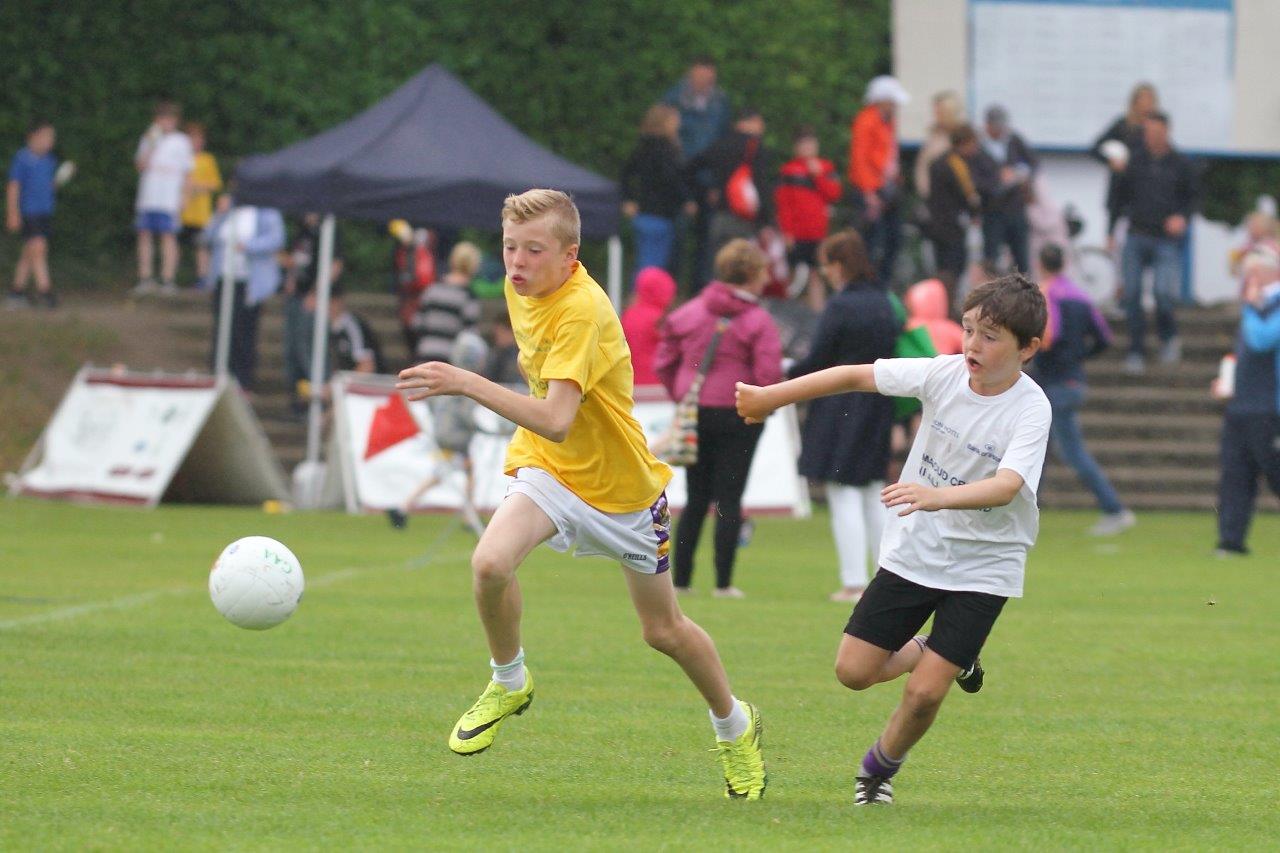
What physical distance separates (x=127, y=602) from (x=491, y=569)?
5.93 m

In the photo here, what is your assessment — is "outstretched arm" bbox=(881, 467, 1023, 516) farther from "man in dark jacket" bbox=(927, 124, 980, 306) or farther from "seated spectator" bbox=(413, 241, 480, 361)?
"man in dark jacket" bbox=(927, 124, 980, 306)

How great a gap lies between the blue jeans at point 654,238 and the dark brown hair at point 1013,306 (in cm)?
1567

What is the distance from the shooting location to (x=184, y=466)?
19.9 m

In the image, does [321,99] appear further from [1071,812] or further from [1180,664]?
[1071,812]

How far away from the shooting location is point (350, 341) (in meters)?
20.9

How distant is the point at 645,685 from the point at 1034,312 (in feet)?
11.0

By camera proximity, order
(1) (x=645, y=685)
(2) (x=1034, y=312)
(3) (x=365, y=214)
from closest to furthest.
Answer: (2) (x=1034, y=312) → (1) (x=645, y=685) → (3) (x=365, y=214)

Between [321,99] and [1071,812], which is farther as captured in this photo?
[321,99]

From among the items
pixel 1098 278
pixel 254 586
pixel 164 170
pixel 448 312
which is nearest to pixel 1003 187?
pixel 1098 278

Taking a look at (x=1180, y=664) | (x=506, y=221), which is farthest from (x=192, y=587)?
(x=506, y=221)

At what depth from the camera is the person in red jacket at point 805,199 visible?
22688mm

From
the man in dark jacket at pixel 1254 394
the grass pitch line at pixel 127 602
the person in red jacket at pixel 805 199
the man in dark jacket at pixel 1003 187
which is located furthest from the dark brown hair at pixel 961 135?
the grass pitch line at pixel 127 602

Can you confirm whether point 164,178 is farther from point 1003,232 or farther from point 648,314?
point 648,314

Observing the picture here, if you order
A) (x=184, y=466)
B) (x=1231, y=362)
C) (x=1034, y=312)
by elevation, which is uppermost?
(x=1034, y=312)
